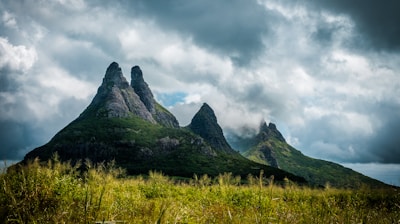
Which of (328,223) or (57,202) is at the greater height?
(328,223)

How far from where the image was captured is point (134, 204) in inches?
400

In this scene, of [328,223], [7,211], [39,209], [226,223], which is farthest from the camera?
[39,209]

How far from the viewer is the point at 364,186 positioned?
66.6ft

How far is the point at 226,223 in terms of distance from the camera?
6047 mm

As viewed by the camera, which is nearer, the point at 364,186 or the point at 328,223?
the point at 328,223

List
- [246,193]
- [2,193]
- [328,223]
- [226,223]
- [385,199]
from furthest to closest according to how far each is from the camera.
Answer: [385,199] < [246,193] < [2,193] < [226,223] < [328,223]

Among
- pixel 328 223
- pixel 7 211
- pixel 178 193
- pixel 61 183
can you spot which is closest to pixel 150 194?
pixel 178 193

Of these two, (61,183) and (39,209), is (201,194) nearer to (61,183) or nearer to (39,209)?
(61,183)

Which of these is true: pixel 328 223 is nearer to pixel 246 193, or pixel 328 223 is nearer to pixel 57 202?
pixel 57 202

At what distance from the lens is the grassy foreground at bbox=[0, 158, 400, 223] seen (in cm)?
566

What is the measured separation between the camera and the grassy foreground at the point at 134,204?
5.66 meters

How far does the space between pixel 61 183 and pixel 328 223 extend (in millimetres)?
8417

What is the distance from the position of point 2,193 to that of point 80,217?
3.28 metres

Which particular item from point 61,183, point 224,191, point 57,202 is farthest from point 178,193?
point 57,202
